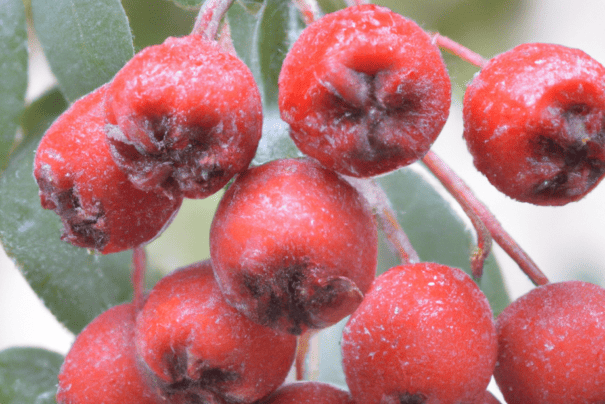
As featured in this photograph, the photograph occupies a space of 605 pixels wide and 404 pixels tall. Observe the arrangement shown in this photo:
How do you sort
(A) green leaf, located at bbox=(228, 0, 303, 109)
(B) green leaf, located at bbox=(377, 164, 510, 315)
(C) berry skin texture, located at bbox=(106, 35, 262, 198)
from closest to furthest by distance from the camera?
(C) berry skin texture, located at bbox=(106, 35, 262, 198)
(A) green leaf, located at bbox=(228, 0, 303, 109)
(B) green leaf, located at bbox=(377, 164, 510, 315)

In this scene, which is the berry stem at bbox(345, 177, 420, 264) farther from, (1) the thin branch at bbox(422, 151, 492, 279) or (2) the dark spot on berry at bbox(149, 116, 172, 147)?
(2) the dark spot on berry at bbox(149, 116, 172, 147)

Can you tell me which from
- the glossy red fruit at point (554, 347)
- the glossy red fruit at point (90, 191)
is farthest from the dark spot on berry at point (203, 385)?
the glossy red fruit at point (554, 347)

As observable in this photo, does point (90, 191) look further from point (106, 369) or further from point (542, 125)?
point (542, 125)

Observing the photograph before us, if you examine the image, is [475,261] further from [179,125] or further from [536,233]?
[536,233]

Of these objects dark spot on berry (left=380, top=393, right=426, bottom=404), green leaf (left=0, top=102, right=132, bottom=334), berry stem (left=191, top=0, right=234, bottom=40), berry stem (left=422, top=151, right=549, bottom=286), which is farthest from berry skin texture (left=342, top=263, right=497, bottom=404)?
green leaf (left=0, top=102, right=132, bottom=334)

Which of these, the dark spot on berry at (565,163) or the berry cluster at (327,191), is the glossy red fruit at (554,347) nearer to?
the berry cluster at (327,191)

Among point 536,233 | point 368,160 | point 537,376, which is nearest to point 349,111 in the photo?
point 368,160
